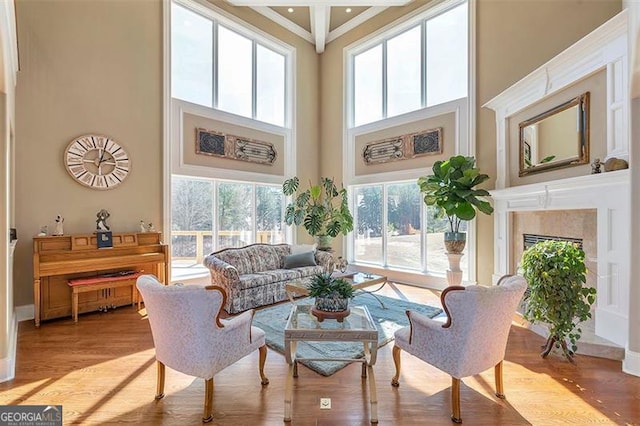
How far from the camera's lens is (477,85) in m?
5.11

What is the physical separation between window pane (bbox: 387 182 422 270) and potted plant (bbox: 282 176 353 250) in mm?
894

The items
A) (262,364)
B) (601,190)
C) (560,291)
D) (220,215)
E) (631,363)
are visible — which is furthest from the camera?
(220,215)

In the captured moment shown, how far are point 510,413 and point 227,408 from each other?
195 cm

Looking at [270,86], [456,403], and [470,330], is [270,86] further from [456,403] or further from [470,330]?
[456,403]

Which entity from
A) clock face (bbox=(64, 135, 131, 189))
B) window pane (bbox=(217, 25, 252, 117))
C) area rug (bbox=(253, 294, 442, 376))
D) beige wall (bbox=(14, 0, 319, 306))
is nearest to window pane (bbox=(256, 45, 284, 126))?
window pane (bbox=(217, 25, 252, 117))

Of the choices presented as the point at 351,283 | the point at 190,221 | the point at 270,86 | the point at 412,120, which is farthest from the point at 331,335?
the point at 270,86

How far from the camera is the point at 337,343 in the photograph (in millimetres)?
3125

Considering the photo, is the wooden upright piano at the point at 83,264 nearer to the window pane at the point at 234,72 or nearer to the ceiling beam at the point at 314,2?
the window pane at the point at 234,72

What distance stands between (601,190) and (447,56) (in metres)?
3.64

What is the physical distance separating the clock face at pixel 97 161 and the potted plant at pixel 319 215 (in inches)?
115

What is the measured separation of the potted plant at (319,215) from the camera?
5969 mm

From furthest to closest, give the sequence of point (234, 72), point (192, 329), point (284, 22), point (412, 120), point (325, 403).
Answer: point (284, 22)
point (234, 72)
point (412, 120)
point (325, 403)
point (192, 329)

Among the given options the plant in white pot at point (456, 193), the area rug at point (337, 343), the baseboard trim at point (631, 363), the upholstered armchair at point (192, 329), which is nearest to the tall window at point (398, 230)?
the plant in white pot at point (456, 193)

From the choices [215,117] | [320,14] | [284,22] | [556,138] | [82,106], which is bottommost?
[556,138]
